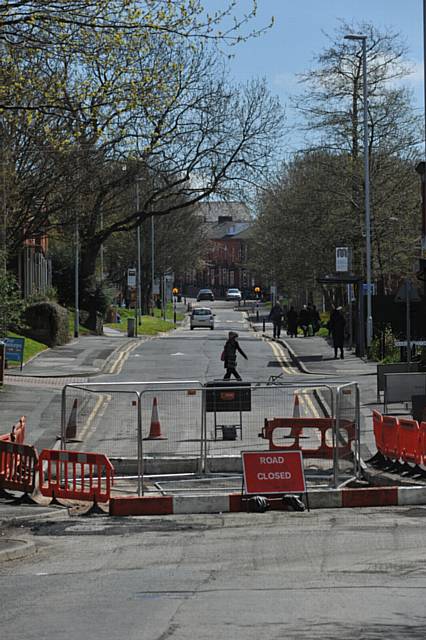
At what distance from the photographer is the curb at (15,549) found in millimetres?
11555

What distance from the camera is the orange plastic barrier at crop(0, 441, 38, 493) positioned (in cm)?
1563

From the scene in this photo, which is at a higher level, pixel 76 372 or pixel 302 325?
pixel 302 325

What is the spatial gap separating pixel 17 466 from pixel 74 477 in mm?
1101

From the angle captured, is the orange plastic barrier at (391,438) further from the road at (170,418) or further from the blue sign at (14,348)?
the blue sign at (14,348)

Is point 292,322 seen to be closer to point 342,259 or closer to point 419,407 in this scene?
point 342,259

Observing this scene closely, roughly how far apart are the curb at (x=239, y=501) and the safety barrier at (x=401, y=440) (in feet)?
5.78

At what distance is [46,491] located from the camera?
51.6ft

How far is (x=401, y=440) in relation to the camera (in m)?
17.5

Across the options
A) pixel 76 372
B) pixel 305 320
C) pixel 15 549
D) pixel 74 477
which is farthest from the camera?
pixel 305 320

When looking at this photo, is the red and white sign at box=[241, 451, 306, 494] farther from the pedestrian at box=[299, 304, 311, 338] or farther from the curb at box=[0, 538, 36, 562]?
the pedestrian at box=[299, 304, 311, 338]

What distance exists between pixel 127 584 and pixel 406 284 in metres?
19.2

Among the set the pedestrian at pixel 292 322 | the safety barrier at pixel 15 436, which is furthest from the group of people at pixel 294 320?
the safety barrier at pixel 15 436

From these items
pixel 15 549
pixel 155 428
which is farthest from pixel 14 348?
pixel 15 549

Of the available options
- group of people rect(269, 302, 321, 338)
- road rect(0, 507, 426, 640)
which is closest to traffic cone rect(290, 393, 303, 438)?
road rect(0, 507, 426, 640)
